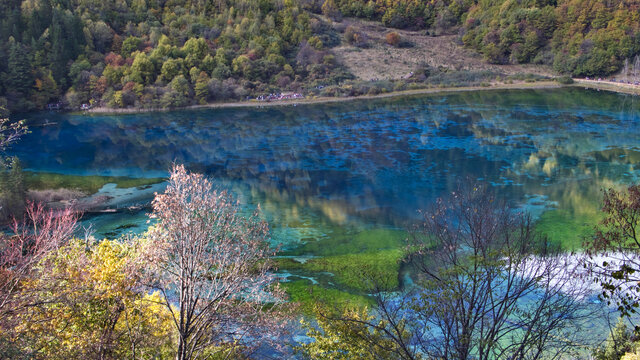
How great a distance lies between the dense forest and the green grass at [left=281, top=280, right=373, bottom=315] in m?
49.7

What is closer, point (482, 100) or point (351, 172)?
point (351, 172)

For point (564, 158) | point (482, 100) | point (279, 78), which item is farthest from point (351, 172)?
point (279, 78)

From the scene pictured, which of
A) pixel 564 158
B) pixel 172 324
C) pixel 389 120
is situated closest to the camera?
pixel 172 324

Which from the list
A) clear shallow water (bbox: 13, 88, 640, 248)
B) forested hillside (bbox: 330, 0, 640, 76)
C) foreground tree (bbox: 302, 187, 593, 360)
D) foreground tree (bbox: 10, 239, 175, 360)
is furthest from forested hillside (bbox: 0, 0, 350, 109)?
foreground tree (bbox: 302, 187, 593, 360)

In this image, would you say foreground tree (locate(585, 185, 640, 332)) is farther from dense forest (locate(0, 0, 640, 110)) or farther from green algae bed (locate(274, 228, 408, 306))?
dense forest (locate(0, 0, 640, 110))

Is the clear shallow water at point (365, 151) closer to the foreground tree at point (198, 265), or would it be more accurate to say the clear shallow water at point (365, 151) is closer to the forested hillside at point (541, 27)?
the forested hillside at point (541, 27)

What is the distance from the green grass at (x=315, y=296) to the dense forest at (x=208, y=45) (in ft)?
163

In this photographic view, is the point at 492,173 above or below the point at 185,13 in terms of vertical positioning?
below

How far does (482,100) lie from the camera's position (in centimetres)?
6669

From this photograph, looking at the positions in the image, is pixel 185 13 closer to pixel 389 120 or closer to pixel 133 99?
pixel 133 99

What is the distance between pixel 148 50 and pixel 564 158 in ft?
192

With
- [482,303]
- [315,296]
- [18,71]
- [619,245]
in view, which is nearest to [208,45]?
[18,71]

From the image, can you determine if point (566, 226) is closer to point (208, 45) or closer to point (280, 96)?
point (280, 96)

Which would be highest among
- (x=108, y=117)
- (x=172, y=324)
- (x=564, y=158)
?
(x=172, y=324)
